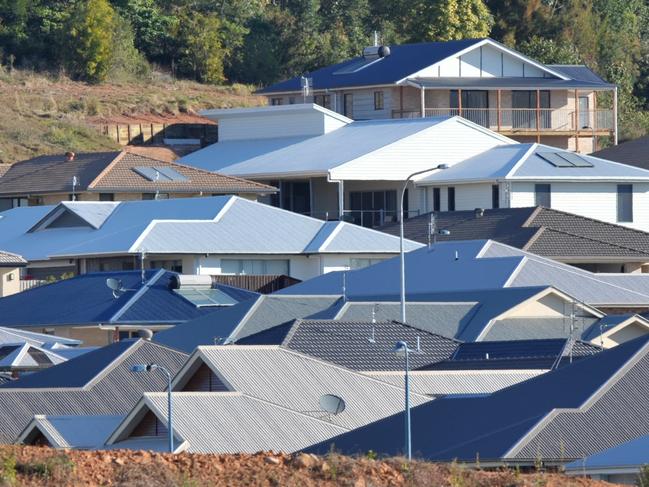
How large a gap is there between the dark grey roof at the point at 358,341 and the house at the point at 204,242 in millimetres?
19892

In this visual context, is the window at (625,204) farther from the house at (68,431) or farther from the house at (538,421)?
the house at (538,421)

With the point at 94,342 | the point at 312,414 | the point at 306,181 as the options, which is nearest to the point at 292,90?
the point at 306,181

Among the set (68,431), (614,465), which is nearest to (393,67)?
(68,431)

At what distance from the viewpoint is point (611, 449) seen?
93.9ft

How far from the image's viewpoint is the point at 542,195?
78.7 metres

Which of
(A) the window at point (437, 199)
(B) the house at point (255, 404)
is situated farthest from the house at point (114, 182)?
(B) the house at point (255, 404)

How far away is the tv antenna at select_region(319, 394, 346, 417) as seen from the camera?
124 feet

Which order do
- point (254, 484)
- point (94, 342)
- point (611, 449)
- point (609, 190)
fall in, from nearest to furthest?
point (254, 484) → point (611, 449) → point (94, 342) → point (609, 190)

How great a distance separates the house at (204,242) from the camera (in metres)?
68.9

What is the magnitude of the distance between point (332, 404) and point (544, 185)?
41376 mm

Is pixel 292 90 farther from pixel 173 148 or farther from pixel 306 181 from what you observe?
pixel 306 181

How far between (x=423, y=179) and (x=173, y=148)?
56.5ft

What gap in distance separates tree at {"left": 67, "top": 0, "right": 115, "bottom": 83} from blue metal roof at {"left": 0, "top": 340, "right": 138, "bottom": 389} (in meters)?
59.0

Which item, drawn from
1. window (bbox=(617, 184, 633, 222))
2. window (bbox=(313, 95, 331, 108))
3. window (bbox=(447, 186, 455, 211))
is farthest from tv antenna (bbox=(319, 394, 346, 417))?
window (bbox=(313, 95, 331, 108))
